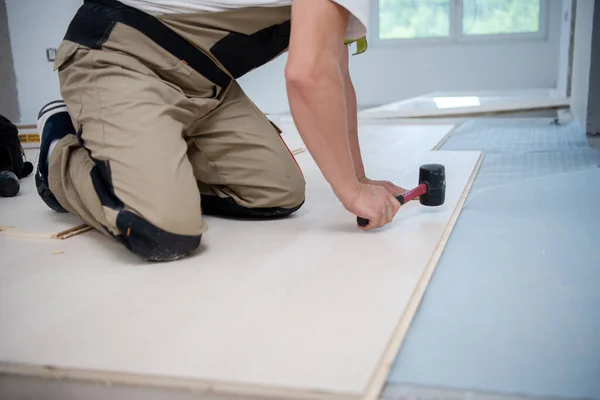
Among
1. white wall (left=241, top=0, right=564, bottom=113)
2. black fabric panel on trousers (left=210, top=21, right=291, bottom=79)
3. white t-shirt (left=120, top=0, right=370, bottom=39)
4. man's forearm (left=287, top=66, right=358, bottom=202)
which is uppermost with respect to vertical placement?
white t-shirt (left=120, top=0, right=370, bottom=39)

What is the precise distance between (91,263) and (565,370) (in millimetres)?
1069

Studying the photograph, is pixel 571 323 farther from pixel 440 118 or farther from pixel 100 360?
pixel 440 118

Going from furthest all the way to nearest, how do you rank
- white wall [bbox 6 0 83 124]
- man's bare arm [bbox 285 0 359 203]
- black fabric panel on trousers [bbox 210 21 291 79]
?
white wall [bbox 6 0 83 124]
black fabric panel on trousers [bbox 210 21 291 79]
man's bare arm [bbox 285 0 359 203]

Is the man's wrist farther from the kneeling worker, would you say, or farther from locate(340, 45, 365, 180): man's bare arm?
locate(340, 45, 365, 180): man's bare arm

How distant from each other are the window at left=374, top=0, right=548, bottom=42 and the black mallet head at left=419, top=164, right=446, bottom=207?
681 cm

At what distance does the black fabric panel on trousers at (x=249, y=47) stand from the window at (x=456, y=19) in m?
6.79

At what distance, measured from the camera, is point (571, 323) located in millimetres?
1024

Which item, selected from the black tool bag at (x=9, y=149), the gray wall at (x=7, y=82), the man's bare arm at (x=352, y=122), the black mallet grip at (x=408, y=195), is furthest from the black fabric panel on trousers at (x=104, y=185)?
the gray wall at (x=7, y=82)

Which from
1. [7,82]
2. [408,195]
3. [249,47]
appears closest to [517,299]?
[408,195]

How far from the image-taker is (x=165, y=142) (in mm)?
1496

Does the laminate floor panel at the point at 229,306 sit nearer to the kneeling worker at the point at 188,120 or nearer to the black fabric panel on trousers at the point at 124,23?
the kneeling worker at the point at 188,120

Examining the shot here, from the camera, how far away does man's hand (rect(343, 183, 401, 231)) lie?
1490 millimetres

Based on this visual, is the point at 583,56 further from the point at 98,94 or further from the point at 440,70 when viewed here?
the point at 440,70

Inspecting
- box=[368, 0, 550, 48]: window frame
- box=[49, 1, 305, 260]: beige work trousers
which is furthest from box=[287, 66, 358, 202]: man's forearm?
box=[368, 0, 550, 48]: window frame
